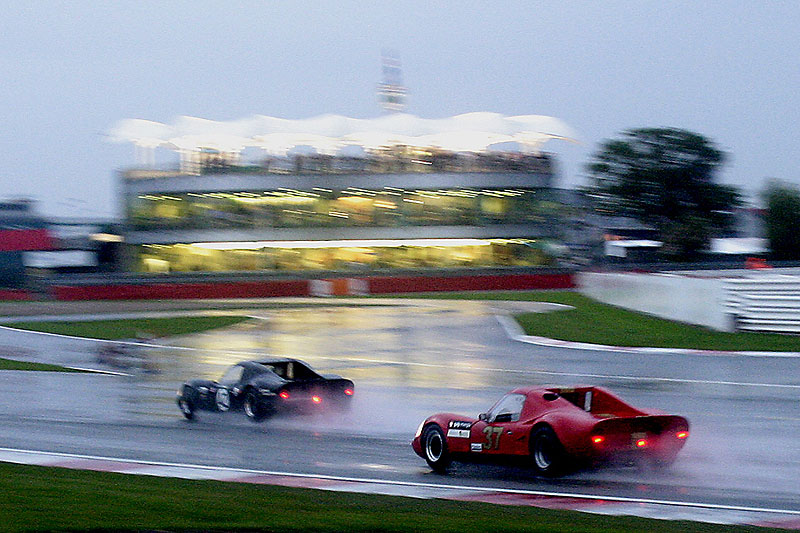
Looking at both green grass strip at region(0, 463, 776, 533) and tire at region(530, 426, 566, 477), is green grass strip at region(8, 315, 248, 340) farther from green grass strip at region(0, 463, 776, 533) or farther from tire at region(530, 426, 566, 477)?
tire at region(530, 426, 566, 477)

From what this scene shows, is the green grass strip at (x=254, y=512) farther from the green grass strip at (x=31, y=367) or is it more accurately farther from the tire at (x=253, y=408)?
the green grass strip at (x=31, y=367)

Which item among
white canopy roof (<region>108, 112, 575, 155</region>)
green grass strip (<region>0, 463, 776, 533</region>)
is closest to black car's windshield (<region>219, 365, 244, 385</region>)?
green grass strip (<region>0, 463, 776, 533</region>)

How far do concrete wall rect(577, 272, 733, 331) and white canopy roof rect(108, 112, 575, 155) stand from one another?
25.4 meters

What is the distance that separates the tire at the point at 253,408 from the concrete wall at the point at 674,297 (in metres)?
13.7

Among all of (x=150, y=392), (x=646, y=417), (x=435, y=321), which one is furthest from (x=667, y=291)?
(x=646, y=417)

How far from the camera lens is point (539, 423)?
366 inches

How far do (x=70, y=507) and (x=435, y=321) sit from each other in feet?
83.2

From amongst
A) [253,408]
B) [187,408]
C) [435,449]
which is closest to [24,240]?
[187,408]

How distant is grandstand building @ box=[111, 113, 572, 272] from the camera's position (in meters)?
61.6

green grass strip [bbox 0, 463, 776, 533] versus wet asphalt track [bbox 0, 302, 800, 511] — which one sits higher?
green grass strip [bbox 0, 463, 776, 533]

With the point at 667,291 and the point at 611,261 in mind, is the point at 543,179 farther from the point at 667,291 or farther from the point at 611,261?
the point at 667,291

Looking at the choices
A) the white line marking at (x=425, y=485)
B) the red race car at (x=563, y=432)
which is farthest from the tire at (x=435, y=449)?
the white line marking at (x=425, y=485)

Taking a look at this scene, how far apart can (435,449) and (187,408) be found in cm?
572

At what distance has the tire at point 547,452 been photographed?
9.09 meters
